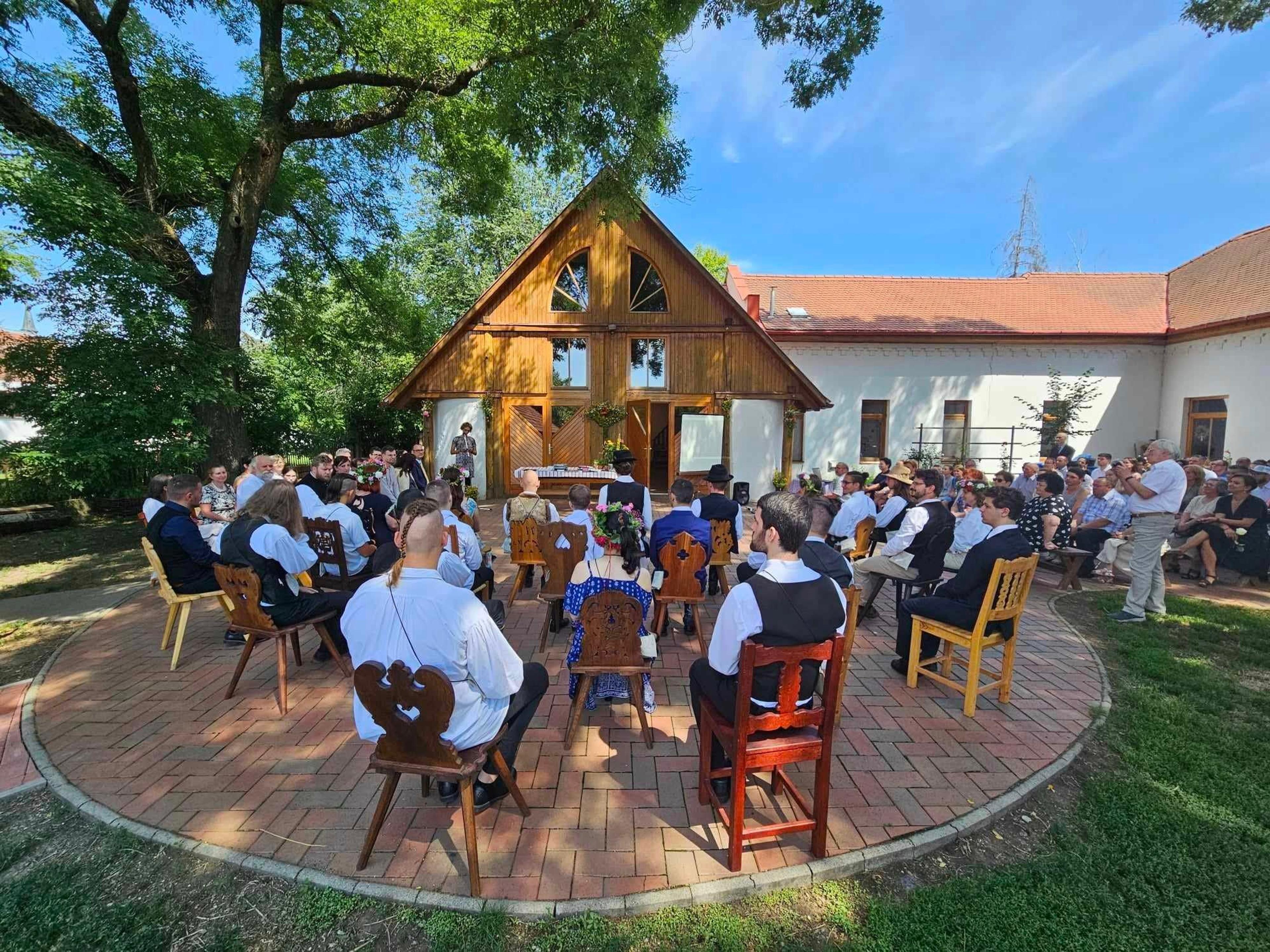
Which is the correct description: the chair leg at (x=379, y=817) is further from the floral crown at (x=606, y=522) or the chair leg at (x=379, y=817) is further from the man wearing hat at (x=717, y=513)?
the man wearing hat at (x=717, y=513)

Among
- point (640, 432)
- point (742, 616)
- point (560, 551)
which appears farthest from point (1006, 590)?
point (640, 432)

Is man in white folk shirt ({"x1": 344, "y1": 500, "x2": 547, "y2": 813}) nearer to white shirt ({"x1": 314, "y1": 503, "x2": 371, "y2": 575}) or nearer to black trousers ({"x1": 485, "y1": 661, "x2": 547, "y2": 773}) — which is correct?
black trousers ({"x1": 485, "y1": 661, "x2": 547, "y2": 773})

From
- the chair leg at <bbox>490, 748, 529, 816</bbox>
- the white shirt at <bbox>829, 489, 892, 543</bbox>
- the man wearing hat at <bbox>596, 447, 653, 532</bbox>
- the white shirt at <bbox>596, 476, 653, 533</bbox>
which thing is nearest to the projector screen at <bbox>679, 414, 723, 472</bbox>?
the white shirt at <bbox>829, 489, 892, 543</bbox>

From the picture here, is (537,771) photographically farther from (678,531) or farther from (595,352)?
(595,352)

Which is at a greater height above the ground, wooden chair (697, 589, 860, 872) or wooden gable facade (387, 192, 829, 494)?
wooden gable facade (387, 192, 829, 494)

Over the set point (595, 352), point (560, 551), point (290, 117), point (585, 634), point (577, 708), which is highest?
point (290, 117)

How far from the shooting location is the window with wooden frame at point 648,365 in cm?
1441

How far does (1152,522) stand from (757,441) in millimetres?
9360

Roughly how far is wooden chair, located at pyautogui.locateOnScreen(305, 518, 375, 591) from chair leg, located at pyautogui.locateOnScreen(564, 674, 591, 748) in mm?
2516

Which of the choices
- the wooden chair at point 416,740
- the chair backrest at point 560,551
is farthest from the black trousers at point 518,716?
the chair backrest at point 560,551

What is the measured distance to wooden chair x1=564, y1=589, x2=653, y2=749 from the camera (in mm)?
3273

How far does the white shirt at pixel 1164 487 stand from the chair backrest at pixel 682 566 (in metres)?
4.79

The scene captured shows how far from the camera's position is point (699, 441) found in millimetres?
14367

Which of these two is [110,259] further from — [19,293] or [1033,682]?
[1033,682]
